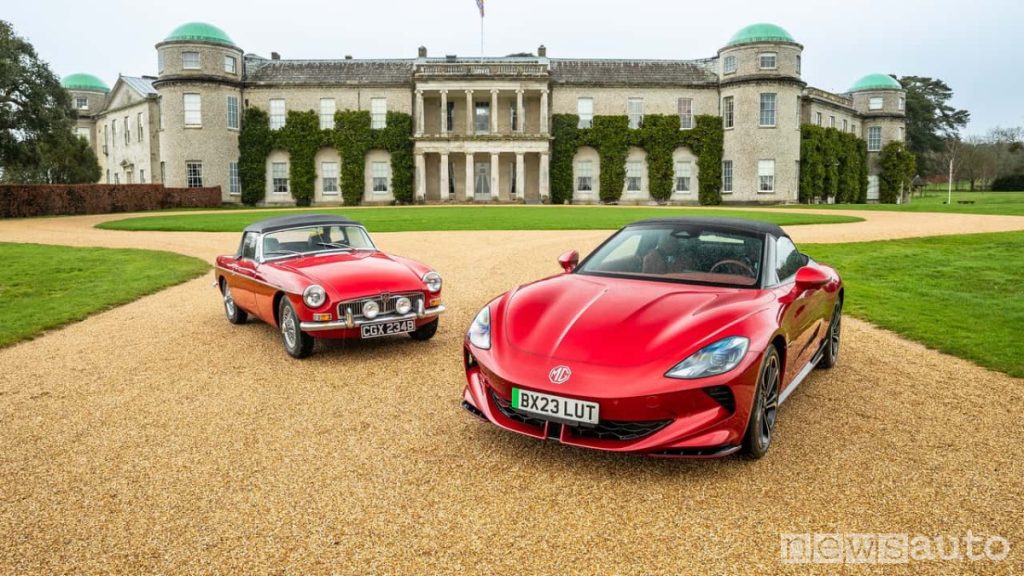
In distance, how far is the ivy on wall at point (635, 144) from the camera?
1834 inches

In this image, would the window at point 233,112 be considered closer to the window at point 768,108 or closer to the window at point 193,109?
the window at point 193,109

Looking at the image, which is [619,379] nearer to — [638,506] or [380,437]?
[638,506]

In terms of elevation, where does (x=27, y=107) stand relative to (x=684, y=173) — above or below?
above

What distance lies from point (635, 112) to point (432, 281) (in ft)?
142

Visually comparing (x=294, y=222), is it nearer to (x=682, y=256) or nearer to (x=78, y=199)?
(x=682, y=256)

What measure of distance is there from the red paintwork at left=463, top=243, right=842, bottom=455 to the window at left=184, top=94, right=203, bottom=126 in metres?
46.1

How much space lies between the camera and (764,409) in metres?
4.17

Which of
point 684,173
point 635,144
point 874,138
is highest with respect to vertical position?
point 874,138

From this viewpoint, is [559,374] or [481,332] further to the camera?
[481,332]

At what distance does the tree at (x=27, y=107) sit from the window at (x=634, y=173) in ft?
109

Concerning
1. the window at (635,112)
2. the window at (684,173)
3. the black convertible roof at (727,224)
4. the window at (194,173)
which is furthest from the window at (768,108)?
the black convertible roof at (727,224)

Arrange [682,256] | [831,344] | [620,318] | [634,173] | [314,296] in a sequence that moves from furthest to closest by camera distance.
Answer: [634,173] → [314,296] → [831,344] → [682,256] → [620,318]

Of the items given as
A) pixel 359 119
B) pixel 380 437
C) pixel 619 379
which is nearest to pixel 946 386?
pixel 619 379

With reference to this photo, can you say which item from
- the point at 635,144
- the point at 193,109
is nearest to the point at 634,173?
the point at 635,144
